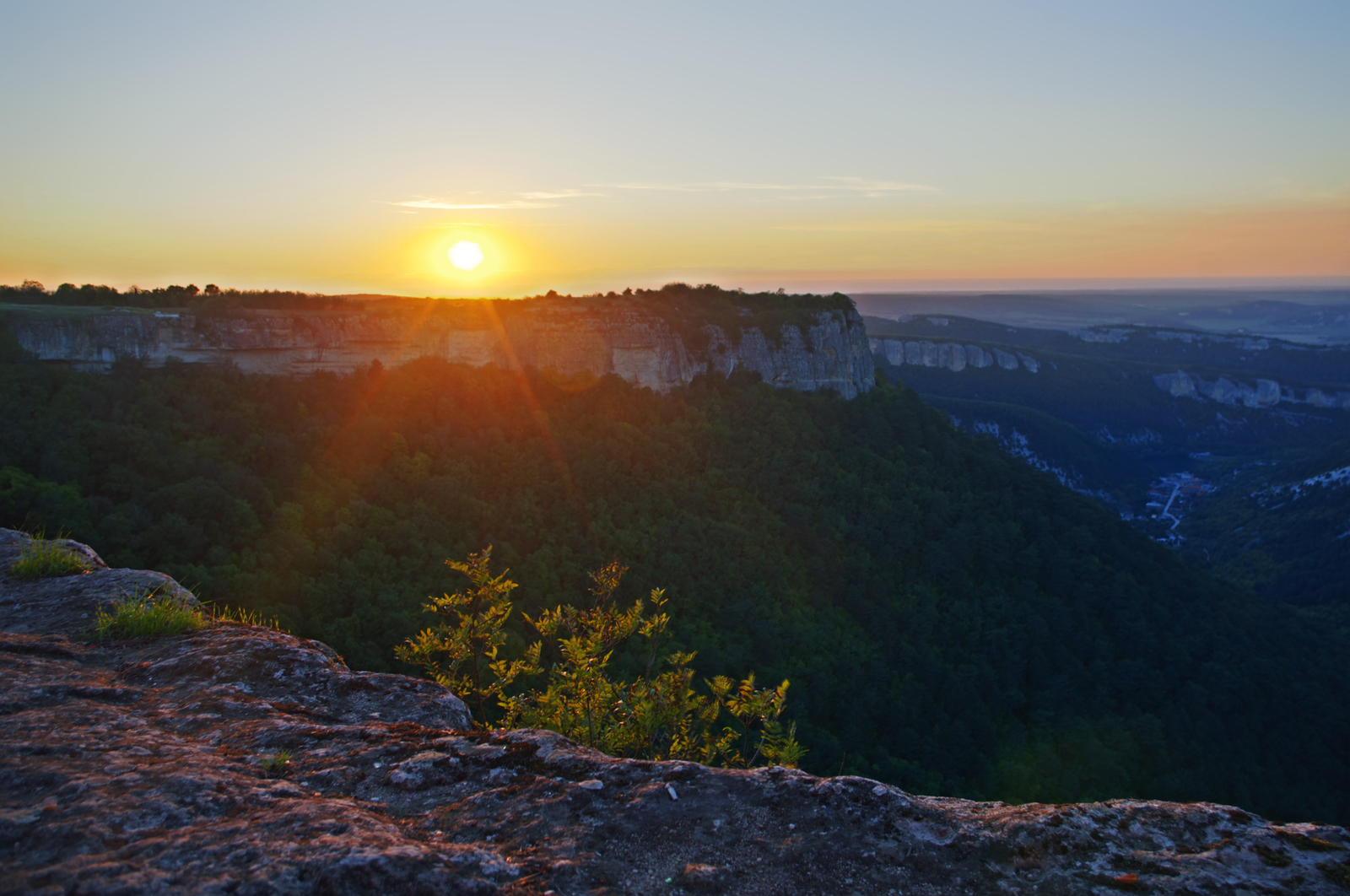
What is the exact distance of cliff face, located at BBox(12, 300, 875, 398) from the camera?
2569 cm

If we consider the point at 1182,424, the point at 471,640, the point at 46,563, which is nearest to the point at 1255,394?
the point at 1182,424

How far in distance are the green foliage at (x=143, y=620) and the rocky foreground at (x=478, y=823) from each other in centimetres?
71

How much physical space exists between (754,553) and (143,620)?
22921 millimetres

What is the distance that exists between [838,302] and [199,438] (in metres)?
35.5

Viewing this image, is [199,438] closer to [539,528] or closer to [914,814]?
[539,528]

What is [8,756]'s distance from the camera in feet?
10.6

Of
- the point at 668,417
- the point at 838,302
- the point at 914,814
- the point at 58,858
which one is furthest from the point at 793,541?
the point at 58,858

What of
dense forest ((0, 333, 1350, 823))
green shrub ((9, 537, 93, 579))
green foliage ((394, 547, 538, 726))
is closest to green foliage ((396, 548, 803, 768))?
green foliage ((394, 547, 538, 726))

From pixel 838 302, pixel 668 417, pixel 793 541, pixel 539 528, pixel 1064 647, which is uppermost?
pixel 838 302

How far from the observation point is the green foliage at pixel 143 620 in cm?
521

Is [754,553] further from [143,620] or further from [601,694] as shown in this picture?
[143,620]

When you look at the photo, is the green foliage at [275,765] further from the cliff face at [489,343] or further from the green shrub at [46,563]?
the cliff face at [489,343]

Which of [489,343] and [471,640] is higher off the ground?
[489,343]

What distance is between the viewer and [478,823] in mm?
3332
